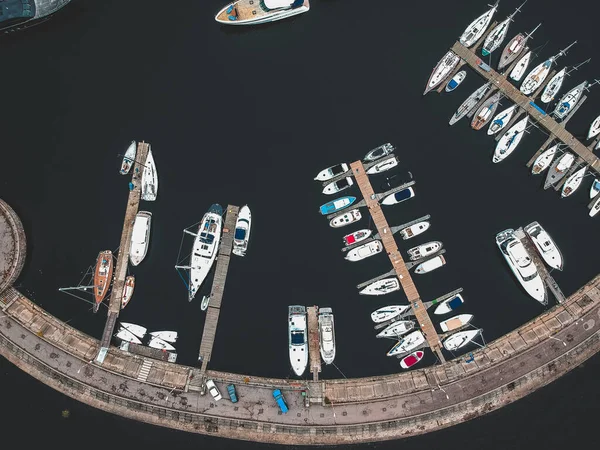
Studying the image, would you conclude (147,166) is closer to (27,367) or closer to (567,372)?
(27,367)

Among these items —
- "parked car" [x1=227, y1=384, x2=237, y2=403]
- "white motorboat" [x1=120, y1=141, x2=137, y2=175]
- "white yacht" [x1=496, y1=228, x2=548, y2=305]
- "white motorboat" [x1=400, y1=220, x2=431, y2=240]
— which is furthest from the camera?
"white motorboat" [x1=120, y1=141, x2=137, y2=175]

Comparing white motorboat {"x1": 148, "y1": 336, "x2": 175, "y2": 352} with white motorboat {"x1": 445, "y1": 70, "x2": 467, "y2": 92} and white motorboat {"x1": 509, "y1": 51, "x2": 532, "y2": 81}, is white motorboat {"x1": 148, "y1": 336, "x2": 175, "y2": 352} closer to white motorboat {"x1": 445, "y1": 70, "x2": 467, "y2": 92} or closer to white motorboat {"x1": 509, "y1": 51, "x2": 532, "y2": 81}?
white motorboat {"x1": 445, "y1": 70, "x2": 467, "y2": 92}

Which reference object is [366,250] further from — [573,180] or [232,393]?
[573,180]

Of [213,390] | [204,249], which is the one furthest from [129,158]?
[213,390]

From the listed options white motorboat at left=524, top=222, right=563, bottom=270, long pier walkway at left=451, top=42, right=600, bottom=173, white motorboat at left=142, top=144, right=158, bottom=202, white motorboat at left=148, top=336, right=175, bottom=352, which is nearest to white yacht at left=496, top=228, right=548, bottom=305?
white motorboat at left=524, top=222, right=563, bottom=270

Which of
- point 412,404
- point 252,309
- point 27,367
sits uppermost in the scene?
point 252,309

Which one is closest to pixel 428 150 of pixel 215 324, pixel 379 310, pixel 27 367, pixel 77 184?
pixel 379 310
